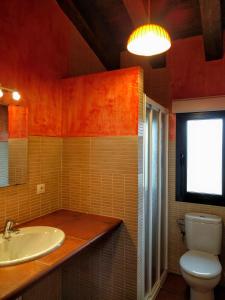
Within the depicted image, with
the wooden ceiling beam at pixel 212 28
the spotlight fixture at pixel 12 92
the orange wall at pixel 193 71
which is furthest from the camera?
the orange wall at pixel 193 71

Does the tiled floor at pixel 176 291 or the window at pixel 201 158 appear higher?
the window at pixel 201 158

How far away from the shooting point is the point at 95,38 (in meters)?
2.43

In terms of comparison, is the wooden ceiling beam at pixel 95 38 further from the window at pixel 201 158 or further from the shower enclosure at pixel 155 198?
the window at pixel 201 158

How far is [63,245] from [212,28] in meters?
2.24

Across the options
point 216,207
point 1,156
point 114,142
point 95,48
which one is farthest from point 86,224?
point 95,48

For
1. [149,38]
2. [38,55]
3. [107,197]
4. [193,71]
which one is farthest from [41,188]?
[193,71]

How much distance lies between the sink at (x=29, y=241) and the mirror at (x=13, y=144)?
373 mm

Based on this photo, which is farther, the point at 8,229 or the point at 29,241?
the point at 29,241

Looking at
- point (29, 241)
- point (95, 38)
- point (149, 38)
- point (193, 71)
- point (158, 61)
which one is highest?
point (95, 38)

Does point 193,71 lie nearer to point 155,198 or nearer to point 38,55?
point 155,198

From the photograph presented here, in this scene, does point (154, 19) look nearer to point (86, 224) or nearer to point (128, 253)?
point (86, 224)

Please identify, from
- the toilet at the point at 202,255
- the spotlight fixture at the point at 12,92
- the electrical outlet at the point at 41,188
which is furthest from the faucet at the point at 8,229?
the toilet at the point at 202,255

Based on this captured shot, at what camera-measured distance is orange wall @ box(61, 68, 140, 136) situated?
180 centimetres

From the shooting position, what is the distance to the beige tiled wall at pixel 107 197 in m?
1.80
